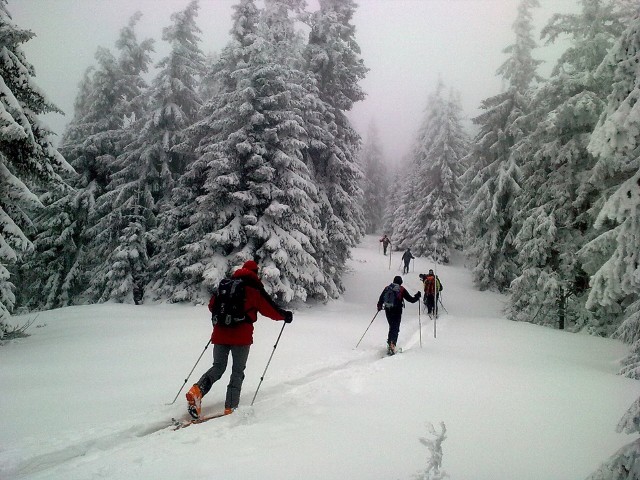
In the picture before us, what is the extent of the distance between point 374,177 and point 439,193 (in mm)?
28419

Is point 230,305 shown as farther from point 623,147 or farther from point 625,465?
point 623,147

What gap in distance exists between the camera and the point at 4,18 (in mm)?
8773

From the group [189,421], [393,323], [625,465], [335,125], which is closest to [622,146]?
[625,465]

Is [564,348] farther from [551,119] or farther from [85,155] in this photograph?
[85,155]

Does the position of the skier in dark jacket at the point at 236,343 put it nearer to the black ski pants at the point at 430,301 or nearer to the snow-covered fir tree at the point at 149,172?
the black ski pants at the point at 430,301

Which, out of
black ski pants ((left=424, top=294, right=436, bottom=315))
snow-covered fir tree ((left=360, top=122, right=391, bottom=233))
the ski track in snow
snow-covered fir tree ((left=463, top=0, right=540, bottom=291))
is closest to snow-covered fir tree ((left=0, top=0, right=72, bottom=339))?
the ski track in snow

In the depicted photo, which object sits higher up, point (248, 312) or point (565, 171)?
point (565, 171)

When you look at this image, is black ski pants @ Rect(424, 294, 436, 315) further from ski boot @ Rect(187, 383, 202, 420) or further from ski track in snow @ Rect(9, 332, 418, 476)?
ski boot @ Rect(187, 383, 202, 420)

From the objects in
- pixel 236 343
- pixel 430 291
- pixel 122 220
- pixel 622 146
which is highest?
pixel 622 146

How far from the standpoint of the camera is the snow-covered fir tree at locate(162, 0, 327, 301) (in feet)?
49.2

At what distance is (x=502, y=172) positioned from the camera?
77.8 feet

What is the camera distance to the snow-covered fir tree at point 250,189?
14992 mm

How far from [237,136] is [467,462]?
14.0 metres

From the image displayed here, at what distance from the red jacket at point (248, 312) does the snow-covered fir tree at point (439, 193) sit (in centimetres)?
3103
